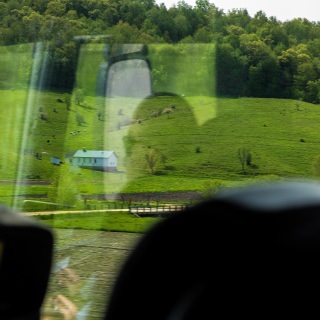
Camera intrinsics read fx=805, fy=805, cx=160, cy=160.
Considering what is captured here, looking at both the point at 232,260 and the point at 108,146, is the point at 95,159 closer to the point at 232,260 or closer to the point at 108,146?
the point at 108,146

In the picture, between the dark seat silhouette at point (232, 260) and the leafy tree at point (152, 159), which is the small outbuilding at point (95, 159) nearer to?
the leafy tree at point (152, 159)

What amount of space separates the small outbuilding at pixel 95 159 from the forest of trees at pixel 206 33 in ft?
1.12

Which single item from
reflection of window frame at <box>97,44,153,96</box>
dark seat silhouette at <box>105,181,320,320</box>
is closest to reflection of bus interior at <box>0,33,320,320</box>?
reflection of window frame at <box>97,44,153,96</box>

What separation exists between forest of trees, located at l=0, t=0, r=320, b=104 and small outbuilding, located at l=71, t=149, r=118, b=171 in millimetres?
340

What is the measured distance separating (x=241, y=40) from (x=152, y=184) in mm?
714

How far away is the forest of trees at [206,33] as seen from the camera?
3066 mm

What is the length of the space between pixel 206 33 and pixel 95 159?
84 centimetres

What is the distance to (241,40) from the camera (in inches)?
128

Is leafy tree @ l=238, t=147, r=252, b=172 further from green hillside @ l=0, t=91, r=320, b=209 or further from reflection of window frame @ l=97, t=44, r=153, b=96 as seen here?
reflection of window frame @ l=97, t=44, r=153, b=96

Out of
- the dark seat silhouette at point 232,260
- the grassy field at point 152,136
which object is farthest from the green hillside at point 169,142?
the dark seat silhouette at point 232,260

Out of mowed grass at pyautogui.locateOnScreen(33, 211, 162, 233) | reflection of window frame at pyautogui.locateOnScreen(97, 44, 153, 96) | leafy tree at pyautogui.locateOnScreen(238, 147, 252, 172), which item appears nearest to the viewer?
mowed grass at pyautogui.locateOnScreen(33, 211, 162, 233)

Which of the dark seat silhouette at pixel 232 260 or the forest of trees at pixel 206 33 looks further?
the forest of trees at pixel 206 33

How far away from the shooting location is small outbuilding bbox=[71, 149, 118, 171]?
364 centimetres

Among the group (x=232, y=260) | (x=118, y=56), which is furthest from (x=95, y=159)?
(x=232, y=260)
